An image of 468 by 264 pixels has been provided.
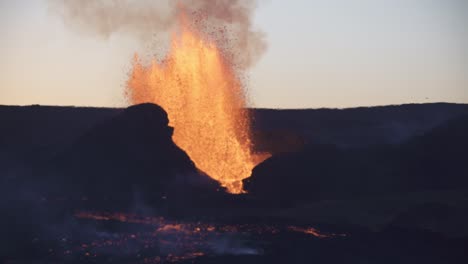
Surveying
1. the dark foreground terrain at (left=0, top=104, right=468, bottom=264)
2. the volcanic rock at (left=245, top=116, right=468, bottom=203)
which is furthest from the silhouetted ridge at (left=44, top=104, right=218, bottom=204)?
the volcanic rock at (left=245, top=116, right=468, bottom=203)

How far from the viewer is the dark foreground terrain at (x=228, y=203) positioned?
136 ft

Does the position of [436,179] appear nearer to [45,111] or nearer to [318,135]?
[318,135]

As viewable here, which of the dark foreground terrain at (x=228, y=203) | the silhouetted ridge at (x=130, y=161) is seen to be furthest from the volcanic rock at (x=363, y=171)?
the silhouetted ridge at (x=130, y=161)

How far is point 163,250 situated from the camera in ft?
138

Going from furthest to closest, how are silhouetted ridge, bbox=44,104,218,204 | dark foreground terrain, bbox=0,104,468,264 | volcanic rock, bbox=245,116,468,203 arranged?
volcanic rock, bbox=245,116,468,203 < silhouetted ridge, bbox=44,104,218,204 < dark foreground terrain, bbox=0,104,468,264

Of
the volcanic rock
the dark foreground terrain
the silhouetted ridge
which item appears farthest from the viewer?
the volcanic rock

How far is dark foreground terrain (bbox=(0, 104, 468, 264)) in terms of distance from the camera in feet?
136

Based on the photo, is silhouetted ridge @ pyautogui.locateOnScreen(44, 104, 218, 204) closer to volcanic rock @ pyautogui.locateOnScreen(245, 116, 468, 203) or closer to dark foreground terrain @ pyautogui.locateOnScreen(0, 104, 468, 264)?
dark foreground terrain @ pyautogui.locateOnScreen(0, 104, 468, 264)

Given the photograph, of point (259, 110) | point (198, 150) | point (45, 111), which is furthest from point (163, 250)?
point (259, 110)

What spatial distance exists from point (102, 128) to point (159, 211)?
28.2 feet

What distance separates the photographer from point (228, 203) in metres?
56.4

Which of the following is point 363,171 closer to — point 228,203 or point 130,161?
point 228,203

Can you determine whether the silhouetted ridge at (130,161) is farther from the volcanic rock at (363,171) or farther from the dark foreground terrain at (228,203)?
the volcanic rock at (363,171)

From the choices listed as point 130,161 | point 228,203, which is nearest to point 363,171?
point 228,203
